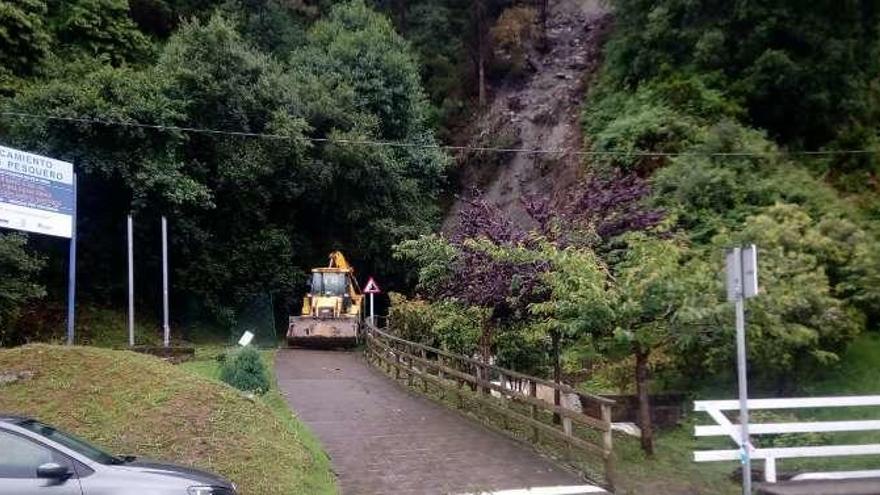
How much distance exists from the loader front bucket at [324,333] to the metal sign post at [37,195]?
14161mm

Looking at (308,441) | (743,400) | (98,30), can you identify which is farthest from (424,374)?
(98,30)

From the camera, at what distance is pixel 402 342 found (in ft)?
73.5

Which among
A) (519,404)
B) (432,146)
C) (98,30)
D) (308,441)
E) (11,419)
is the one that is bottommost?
(519,404)

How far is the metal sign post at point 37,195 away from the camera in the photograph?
15.8m

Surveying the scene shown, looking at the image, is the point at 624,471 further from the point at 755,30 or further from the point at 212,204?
the point at 212,204

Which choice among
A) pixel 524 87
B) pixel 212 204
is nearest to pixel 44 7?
pixel 212 204

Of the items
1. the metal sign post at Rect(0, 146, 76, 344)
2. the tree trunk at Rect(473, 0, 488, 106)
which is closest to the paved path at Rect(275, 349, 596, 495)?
the metal sign post at Rect(0, 146, 76, 344)

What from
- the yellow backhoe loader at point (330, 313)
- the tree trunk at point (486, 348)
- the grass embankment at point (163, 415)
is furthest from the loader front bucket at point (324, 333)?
the grass embankment at point (163, 415)

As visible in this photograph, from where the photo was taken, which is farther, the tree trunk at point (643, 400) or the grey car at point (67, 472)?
the tree trunk at point (643, 400)

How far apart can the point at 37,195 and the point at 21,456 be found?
1077cm

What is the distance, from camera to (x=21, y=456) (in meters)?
7.22

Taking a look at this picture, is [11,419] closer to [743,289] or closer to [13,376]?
[13,376]

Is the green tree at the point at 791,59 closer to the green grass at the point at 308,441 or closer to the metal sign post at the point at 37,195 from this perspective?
the green grass at the point at 308,441

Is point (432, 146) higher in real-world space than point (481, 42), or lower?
lower
